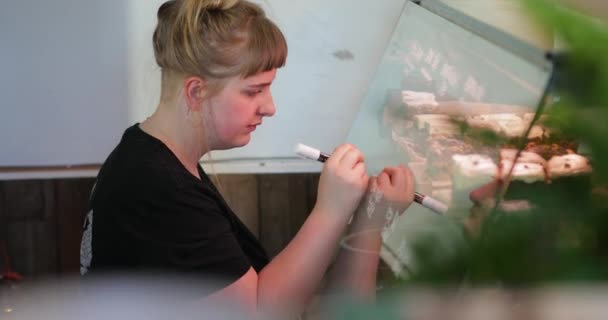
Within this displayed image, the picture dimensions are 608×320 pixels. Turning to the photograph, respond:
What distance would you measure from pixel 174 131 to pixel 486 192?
2.56 ft

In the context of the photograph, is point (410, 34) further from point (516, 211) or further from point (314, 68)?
point (516, 211)

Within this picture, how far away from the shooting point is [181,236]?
3.83 feet

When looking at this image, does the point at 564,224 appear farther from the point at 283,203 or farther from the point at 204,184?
the point at 283,203

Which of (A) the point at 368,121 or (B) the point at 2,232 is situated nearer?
(A) the point at 368,121

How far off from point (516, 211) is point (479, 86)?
0.62 m

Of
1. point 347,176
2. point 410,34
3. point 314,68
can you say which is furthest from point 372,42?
point 347,176

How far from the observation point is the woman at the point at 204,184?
3.82 ft

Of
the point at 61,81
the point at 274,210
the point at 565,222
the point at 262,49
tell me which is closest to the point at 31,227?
the point at 61,81

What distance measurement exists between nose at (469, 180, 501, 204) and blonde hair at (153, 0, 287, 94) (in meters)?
0.66

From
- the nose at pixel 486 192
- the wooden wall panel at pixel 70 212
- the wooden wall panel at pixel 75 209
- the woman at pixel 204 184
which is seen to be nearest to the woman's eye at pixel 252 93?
the woman at pixel 204 184

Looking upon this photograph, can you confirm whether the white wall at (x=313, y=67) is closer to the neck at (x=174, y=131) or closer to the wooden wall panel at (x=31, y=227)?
the wooden wall panel at (x=31, y=227)

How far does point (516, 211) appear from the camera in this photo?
1.30 feet

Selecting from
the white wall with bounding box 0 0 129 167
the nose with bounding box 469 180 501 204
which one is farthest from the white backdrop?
the nose with bounding box 469 180 501 204

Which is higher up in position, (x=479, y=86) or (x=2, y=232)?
(x=479, y=86)
